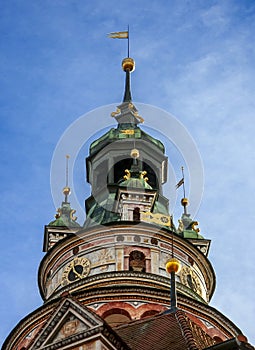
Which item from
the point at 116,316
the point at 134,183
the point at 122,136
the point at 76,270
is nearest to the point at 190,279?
the point at 76,270

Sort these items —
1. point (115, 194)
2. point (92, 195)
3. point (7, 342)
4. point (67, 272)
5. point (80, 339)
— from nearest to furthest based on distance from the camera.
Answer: point (80, 339)
point (7, 342)
point (67, 272)
point (115, 194)
point (92, 195)

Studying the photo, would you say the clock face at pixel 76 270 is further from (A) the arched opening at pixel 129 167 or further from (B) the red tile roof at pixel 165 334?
(B) the red tile roof at pixel 165 334

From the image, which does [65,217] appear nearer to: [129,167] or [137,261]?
[129,167]

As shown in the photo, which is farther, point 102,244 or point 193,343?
point 102,244

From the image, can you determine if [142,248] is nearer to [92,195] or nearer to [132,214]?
[132,214]

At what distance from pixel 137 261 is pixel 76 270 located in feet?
7.45

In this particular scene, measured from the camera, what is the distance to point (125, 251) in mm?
33562

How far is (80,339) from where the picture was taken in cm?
1509

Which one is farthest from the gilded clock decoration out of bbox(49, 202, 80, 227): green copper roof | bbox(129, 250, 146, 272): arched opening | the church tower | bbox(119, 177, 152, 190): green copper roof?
bbox(49, 202, 80, 227): green copper roof

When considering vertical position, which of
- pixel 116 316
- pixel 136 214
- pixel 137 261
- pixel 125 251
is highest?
pixel 136 214

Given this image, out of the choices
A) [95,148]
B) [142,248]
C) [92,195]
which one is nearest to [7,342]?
[142,248]

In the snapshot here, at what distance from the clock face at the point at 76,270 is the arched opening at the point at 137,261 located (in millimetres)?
1585

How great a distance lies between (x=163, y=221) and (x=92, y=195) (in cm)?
623

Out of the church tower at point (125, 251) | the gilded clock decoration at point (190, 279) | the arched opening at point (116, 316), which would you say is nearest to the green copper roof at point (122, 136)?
the church tower at point (125, 251)
